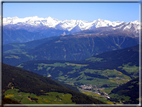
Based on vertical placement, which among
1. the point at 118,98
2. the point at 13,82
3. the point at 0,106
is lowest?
the point at 118,98

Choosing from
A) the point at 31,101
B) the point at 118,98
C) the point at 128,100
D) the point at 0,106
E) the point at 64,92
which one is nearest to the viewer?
the point at 0,106

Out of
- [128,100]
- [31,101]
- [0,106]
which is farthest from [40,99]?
[0,106]

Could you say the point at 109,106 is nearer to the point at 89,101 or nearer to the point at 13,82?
the point at 89,101

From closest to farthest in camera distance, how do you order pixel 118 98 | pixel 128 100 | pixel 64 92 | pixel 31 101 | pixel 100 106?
pixel 31 101
pixel 100 106
pixel 64 92
pixel 128 100
pixel 118 98

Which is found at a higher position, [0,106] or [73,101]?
[0,106]

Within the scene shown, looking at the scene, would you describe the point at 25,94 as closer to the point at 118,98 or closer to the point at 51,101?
the point at 51,101

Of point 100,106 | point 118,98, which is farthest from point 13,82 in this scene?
point 118,98

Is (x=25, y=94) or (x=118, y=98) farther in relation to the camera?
(x=118, y=98)
